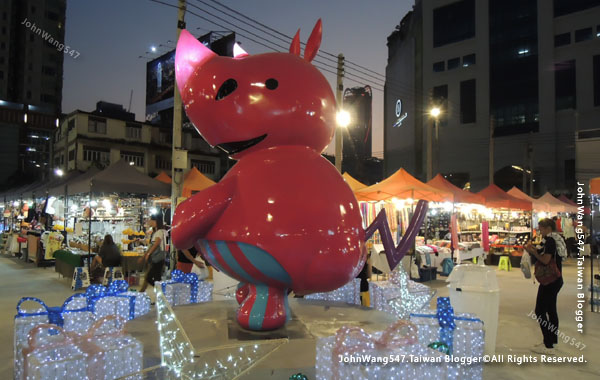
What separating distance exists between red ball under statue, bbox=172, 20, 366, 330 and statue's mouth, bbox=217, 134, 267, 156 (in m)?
0.01

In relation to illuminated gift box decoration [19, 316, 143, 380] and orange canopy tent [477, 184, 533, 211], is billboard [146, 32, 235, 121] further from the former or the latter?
illuminated gift box decoration [19, 316, 143, 380]

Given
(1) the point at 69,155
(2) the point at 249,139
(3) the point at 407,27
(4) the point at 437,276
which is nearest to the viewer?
(2) the point at 249,139

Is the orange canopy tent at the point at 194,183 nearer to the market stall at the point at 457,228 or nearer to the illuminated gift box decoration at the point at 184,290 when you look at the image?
the illuminated gift box decoration at the point at 184,290

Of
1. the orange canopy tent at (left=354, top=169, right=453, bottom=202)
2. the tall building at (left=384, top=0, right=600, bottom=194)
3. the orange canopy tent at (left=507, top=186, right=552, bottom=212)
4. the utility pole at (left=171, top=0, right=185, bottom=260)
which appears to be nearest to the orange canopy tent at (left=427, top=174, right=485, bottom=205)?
the orange canopy tent at (left=354, top=169, right=453, bottom=202)

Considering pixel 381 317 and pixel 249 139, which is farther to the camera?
pixel 381 317

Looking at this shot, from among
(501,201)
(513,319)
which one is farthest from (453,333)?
(501,201)

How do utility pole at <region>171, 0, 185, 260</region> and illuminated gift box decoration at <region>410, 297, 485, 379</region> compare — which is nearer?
illuminated gift box decoration at <region>410, 297, 485, 379</region>

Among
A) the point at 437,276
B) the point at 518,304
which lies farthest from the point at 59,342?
the point at 437,276

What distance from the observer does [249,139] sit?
11.7ft

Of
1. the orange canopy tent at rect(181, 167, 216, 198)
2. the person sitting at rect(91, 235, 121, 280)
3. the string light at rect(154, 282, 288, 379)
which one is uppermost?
the orange canopy tent at rect(181, 167, 216, 198)

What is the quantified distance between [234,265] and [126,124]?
3038 centimetres

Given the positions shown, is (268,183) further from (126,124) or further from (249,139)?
(126,124)

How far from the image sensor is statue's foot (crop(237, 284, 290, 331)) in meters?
3.48

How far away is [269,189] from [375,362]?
152 cm
